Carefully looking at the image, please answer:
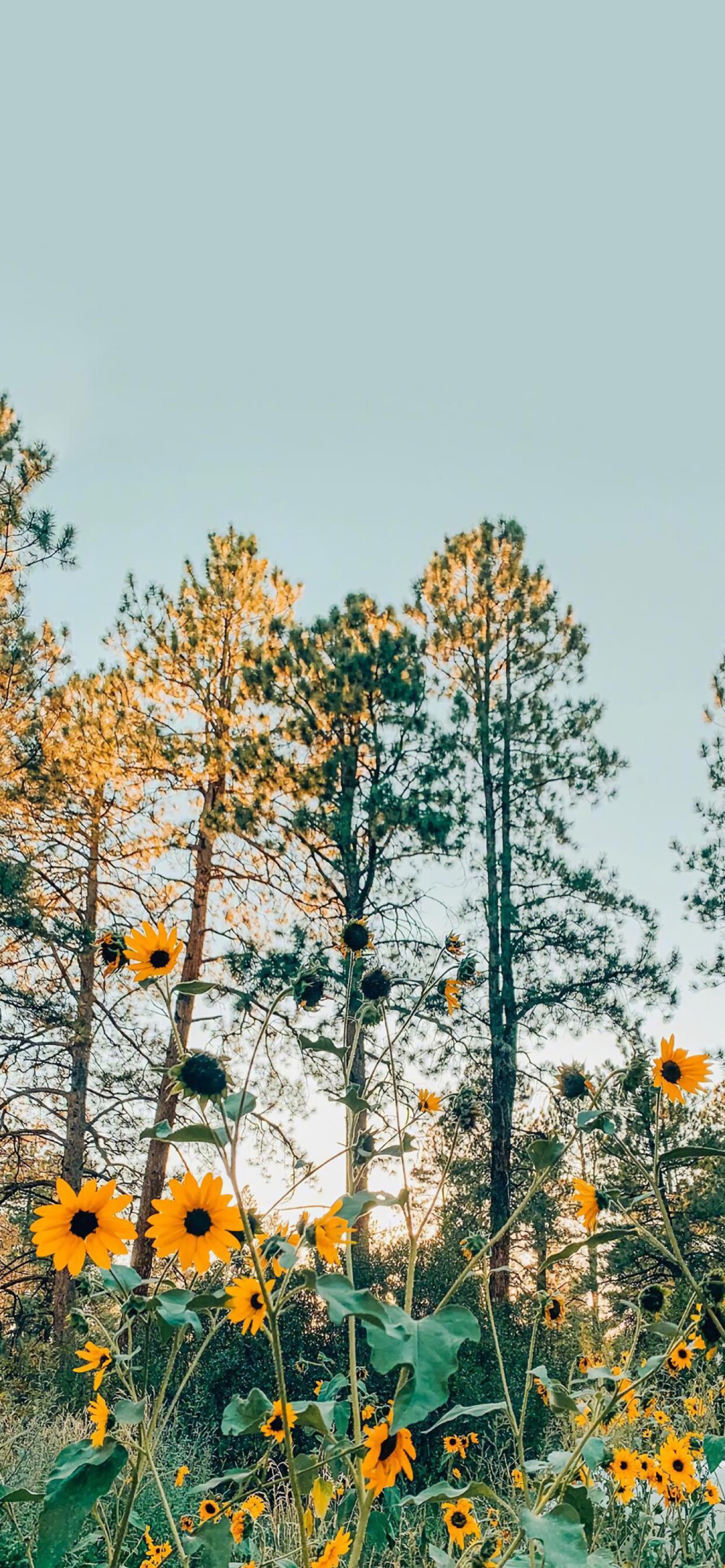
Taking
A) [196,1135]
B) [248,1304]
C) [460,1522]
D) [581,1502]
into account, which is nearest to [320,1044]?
[196,1135]

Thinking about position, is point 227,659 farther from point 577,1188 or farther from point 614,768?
point 577,1188

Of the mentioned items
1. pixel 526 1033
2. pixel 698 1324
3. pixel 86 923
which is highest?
pixel 86 923

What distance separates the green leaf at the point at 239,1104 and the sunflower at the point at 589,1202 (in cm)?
59

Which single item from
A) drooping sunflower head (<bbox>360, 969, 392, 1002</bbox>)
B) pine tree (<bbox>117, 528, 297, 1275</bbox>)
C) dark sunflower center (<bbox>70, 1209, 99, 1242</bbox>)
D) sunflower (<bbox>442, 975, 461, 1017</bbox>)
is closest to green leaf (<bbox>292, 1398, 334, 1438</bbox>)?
dark sunflower center (<bbox>70, 1209, 99, 1242</bbox>)

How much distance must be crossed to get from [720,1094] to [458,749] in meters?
4.82

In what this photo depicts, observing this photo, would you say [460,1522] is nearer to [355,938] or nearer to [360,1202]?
[355,938]

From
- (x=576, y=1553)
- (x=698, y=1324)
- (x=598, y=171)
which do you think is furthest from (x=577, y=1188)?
(x=598, y=171)

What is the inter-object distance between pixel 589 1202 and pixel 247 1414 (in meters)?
0.56

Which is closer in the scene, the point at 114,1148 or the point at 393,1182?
the point at 393,1182

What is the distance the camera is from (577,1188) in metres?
1.30

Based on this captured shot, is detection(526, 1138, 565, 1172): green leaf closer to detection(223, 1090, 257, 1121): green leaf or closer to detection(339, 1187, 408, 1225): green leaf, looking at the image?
detection(339, 1187, 408, 1225): green leaf

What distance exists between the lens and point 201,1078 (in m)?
0.83

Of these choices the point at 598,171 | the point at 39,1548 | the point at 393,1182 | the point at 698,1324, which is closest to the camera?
the point at 39,1548

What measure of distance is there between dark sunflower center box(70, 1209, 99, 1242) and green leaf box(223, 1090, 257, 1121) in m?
0.24
